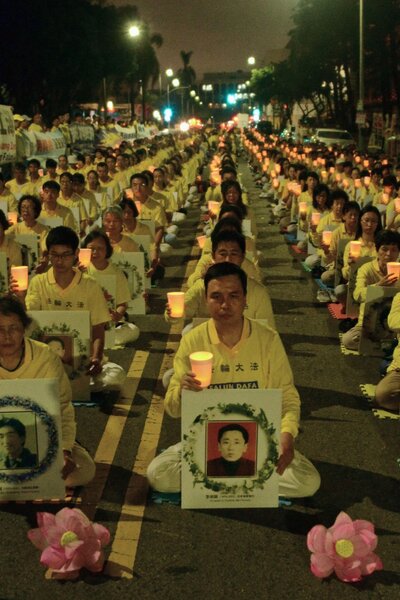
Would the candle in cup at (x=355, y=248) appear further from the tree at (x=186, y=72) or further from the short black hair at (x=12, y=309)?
the tree at (x=186, y=72)

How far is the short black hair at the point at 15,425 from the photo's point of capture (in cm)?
458

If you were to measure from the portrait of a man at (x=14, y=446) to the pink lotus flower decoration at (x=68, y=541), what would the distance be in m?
0.44

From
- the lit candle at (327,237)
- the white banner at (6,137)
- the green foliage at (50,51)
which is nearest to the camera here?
the lit candle at (327,237)

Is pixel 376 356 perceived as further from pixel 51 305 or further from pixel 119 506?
pixel 119 506

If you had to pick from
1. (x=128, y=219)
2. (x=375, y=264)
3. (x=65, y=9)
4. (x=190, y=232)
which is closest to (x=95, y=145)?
(x=65, y=9)

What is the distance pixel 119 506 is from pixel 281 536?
1084 millimetres

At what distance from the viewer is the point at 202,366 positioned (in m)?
4.29

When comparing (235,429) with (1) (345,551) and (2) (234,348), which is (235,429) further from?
(1) (345,551)

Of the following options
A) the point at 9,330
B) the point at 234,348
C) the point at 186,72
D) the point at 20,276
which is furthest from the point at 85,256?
the point at 186,72

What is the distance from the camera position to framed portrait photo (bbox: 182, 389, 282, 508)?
4395 millimetres

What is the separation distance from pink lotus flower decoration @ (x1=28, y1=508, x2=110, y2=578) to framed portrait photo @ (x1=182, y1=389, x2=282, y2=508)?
620mm

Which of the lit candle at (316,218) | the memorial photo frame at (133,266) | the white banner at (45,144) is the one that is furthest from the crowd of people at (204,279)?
the white banner at (45,144)

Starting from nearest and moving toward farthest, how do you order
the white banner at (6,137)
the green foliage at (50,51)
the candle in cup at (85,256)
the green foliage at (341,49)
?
the candle in cup at (85,256) < the white banner at (6,137) < the green foliage at (50,51) < the green foliage at (341,49)

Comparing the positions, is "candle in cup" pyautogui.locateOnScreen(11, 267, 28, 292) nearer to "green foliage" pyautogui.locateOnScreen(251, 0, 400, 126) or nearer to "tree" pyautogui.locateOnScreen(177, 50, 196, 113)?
"green foliage" pyautogui.locateOnScreen(251, 0, 400, 126)
